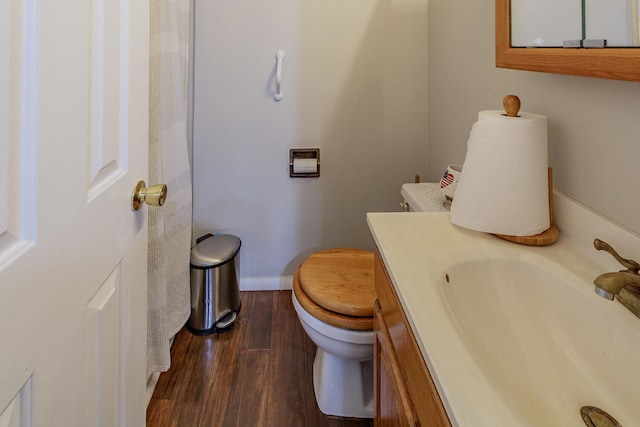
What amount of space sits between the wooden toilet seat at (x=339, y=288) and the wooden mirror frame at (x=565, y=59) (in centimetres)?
80

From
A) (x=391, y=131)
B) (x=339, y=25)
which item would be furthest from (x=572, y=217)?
(x=339, y=25)

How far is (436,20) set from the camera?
6.38 ft

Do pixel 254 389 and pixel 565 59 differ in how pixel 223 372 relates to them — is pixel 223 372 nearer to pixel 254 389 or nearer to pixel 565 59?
pixel 254 389

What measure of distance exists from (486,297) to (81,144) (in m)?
0.76

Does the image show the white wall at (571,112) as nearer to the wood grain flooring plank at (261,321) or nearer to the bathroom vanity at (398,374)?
the bathroom vanity at (398,374)

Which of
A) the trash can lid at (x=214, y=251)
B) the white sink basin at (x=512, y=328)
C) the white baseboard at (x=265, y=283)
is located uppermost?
the white sink basin at (x=512, y=328)

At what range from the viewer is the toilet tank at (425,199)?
4.43 ft

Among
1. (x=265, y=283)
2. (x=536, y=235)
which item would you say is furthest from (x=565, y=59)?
(x=265, y=283)

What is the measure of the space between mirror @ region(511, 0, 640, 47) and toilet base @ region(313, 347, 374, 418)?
1117 millimetres

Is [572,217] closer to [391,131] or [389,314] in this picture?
[389,314]

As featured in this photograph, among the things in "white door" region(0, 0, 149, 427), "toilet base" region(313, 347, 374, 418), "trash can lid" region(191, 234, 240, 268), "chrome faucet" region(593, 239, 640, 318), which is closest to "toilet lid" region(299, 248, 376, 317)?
"toilet base" region(313, 347, 374, 418)

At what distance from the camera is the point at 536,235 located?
93 centimetres

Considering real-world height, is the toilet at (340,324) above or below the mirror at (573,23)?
below

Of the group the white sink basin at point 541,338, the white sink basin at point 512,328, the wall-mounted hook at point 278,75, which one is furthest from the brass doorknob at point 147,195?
the wall-mounted hook at point 278,75
